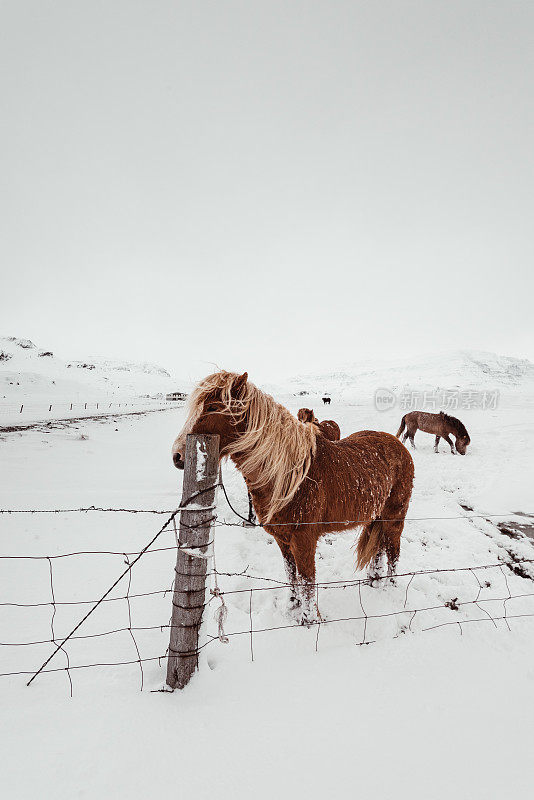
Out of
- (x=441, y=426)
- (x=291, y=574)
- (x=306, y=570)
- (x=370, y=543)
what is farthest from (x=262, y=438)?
(x=441, y=426)

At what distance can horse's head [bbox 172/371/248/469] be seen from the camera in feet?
7.05

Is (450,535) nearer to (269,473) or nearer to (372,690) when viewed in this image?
(372,690)

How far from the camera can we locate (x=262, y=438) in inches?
91.4

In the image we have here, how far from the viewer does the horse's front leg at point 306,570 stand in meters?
2.53

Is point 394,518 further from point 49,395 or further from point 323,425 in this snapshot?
point 49,395

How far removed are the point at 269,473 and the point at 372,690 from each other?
1.47 metres

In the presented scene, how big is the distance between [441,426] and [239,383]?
9630 mm

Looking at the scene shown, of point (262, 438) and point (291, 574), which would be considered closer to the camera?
point (262, 438)

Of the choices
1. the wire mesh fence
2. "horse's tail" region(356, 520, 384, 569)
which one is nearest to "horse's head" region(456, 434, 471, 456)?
the wire mesh fence

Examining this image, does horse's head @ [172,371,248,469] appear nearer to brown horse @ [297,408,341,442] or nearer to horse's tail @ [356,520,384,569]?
horse's tail @ [356,520,384,569]

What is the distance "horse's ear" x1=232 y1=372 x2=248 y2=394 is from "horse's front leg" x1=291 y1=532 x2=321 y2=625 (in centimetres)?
124

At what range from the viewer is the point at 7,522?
4.38 metres

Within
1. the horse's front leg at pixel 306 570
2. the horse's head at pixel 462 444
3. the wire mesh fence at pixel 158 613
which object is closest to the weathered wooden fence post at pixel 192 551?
the wire mesh fence at pixel 158 613

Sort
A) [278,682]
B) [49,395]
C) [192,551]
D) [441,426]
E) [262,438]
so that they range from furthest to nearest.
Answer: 1. [49,395]
2. [441,426]
3. [262,438]
4. [278,682]
5. [192,551]
